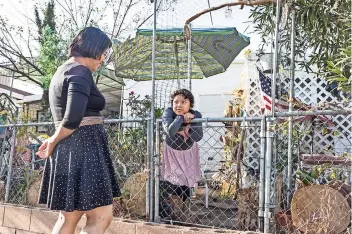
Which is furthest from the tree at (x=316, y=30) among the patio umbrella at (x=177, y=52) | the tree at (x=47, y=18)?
the tree at (x=47, y=18)

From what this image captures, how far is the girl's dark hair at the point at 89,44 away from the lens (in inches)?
85.7

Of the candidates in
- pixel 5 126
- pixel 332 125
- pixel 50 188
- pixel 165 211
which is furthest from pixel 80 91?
pixel 332 125

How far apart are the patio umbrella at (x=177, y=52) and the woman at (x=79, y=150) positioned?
9.07 feet

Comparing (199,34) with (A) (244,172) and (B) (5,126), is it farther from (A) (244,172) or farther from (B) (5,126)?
(B) (5,126)

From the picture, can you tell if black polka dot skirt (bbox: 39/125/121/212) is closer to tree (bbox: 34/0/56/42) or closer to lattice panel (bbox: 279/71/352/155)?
lattice panel (bbox: 279/71/352/155)

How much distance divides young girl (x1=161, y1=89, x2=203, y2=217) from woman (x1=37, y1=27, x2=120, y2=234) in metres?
0.94

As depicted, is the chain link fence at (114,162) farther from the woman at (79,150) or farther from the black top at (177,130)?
the woman at (79,150)

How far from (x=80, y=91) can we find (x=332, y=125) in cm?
318

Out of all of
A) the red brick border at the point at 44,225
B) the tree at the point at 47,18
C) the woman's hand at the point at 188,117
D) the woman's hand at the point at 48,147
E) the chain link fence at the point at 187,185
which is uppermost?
the tree at the point at 47,18

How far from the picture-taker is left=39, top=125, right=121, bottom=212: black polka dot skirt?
205cm

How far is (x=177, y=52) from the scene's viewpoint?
597 cm

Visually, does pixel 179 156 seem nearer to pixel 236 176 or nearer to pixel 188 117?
pixel 188 117

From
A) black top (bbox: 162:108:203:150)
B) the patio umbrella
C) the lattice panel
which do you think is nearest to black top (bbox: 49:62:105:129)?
black top (bbox: 162:108:203:150)

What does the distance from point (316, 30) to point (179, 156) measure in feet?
6.94
